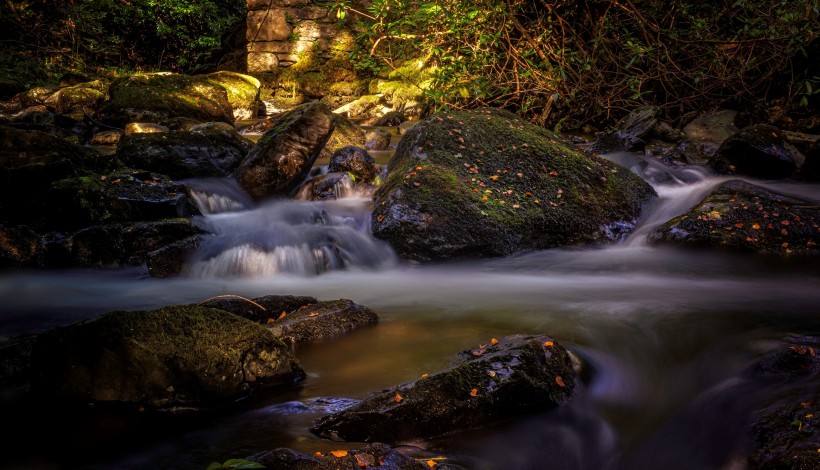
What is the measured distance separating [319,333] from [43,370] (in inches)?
61.9

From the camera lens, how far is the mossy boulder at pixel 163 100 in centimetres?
1291

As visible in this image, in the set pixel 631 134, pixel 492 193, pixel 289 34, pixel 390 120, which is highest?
pixel 289 34

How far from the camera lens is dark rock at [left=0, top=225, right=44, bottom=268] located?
5.70 metres

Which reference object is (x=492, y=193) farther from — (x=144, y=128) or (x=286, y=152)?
(x=144, y=128)

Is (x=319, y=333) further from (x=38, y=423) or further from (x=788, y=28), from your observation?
(x=788, y=28)

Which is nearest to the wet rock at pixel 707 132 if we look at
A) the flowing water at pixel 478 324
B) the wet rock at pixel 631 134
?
the wet rock at pixel 631 134

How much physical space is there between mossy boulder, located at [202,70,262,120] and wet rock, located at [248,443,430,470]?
14.7 m

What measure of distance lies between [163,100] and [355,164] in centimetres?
723

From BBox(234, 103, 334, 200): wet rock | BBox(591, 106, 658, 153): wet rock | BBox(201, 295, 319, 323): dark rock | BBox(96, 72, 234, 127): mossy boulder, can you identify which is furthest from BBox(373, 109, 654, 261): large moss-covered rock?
BBox(96, 72, 234, 127): mossy boulder

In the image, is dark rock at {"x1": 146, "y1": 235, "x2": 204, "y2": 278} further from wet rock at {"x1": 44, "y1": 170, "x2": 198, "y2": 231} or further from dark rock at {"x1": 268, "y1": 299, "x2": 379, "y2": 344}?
dark rock at {"x1": 268, "y1": 299, "x2": 379, "y2": 344}

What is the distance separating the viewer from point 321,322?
3869 mm

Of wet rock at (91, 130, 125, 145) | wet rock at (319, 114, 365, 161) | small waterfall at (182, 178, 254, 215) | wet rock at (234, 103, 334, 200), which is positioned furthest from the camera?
wet rock at (91, 130, 125, 145)

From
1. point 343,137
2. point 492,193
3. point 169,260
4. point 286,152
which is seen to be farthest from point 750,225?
point 343,137

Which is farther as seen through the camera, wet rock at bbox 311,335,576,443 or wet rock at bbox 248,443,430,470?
wet rock at bbox 311,335,576,443
